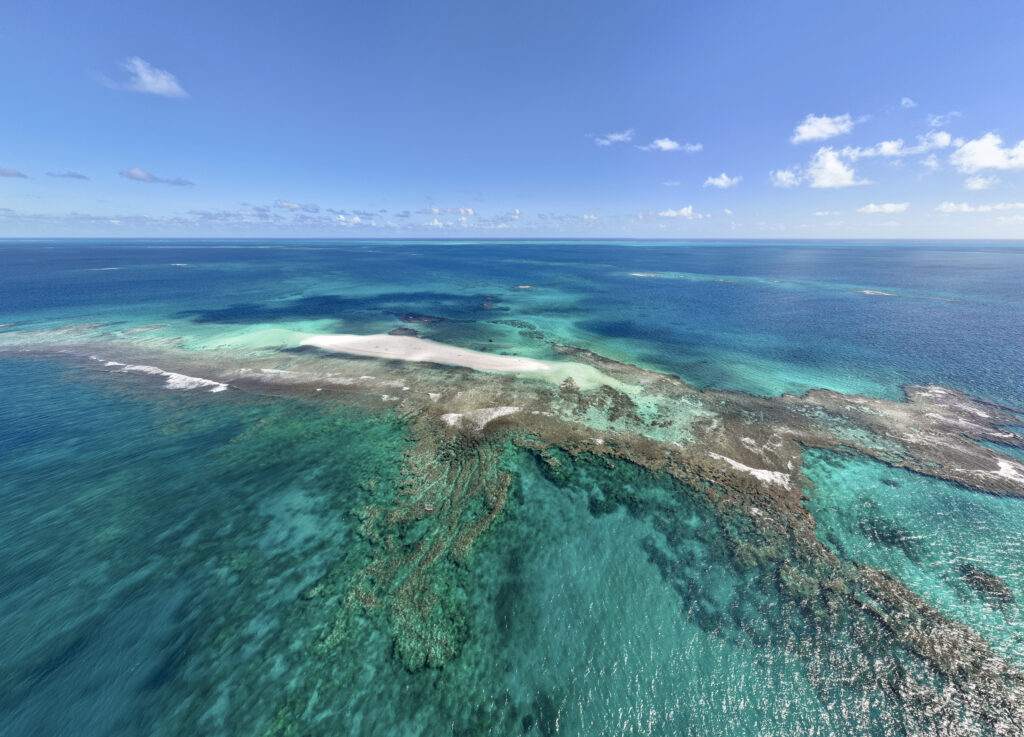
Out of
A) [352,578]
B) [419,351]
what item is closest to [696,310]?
[419,351]

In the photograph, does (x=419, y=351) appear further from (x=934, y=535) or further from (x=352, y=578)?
(x=934, y=535)

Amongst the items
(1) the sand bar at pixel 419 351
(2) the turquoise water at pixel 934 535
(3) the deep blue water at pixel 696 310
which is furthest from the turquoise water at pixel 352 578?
(1) the sand bar at pixel 419 351

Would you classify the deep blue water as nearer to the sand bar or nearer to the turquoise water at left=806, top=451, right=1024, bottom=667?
the sand bar

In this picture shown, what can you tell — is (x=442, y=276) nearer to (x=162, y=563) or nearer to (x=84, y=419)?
(x=84, y=419)

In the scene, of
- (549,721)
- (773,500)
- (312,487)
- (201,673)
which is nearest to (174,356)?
(312,487)

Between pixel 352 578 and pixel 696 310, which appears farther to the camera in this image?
pixel 696 310

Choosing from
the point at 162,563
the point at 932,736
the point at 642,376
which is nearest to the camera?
the point at 932,736
